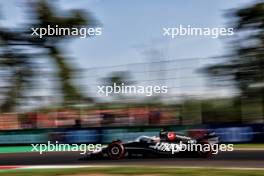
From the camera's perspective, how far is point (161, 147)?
9430mm

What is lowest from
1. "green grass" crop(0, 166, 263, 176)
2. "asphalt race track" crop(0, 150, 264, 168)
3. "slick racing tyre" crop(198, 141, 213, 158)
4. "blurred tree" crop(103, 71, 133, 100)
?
"green grass" crop(0, 166, 263, 176)

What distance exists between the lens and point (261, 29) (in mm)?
10266

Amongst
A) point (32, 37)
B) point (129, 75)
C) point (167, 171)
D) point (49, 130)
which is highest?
point (32, 37)

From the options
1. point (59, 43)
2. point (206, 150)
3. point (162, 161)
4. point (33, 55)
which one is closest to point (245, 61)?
point (206, 150)

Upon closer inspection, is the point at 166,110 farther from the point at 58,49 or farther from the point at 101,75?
the point at 58,49

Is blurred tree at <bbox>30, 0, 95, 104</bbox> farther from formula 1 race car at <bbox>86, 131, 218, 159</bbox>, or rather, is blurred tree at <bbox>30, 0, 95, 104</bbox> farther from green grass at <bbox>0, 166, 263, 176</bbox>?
green grass at <bbox>0, 166, 263, 176</bbox>

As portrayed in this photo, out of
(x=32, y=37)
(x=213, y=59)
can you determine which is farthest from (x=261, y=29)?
(x=32, y=37)

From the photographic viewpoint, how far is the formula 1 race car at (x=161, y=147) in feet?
29.6

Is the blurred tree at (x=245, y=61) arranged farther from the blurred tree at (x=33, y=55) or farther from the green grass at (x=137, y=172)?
the blurred tree at (x=33, y=55)

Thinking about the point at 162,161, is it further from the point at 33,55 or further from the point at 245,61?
the point at 33,55

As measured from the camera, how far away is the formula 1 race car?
29.6 ft

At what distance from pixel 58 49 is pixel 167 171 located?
9.89ft

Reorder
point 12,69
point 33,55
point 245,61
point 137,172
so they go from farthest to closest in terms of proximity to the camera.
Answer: point 12,69 → point 33,55 → point 245,61 → point 137,172

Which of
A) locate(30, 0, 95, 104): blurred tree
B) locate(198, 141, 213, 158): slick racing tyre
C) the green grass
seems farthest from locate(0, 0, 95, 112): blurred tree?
locate(198, 141, 213, 158): slick racing tyre
